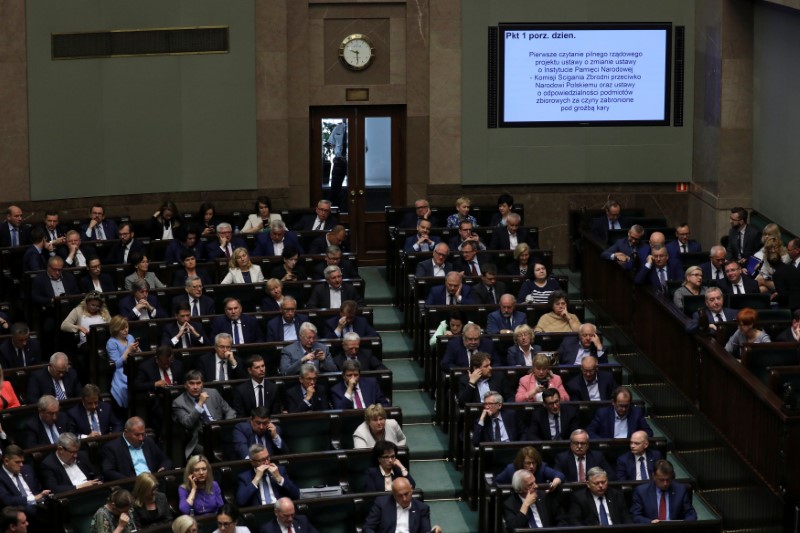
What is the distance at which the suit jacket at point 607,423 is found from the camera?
12.0 meters

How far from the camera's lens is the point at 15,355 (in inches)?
492

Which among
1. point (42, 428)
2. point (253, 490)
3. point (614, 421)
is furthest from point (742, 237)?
point (42, 428)

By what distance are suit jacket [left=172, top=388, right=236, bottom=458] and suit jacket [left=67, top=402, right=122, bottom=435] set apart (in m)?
0.47

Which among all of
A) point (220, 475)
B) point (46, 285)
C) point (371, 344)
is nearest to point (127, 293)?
point (46, 285)

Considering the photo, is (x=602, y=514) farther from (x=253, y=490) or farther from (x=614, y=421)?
(x=253, y=490)

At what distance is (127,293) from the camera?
1358 cm

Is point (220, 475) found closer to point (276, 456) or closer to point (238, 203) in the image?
point (276, 456)

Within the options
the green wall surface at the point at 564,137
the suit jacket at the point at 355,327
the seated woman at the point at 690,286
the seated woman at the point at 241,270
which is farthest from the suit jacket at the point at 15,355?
the green wall surface at the point at 564,137

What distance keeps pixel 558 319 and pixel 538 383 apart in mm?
1395

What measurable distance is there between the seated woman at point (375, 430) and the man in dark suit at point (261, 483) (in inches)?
32.7

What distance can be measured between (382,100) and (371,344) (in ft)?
15.8

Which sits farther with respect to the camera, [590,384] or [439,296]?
[439,296]

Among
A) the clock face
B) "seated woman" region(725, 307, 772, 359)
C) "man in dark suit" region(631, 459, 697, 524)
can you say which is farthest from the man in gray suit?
the clock face

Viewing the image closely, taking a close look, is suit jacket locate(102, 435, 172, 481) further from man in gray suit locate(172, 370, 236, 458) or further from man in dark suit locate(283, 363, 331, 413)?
man in dark suit locate(283, 363, 331, 413)
